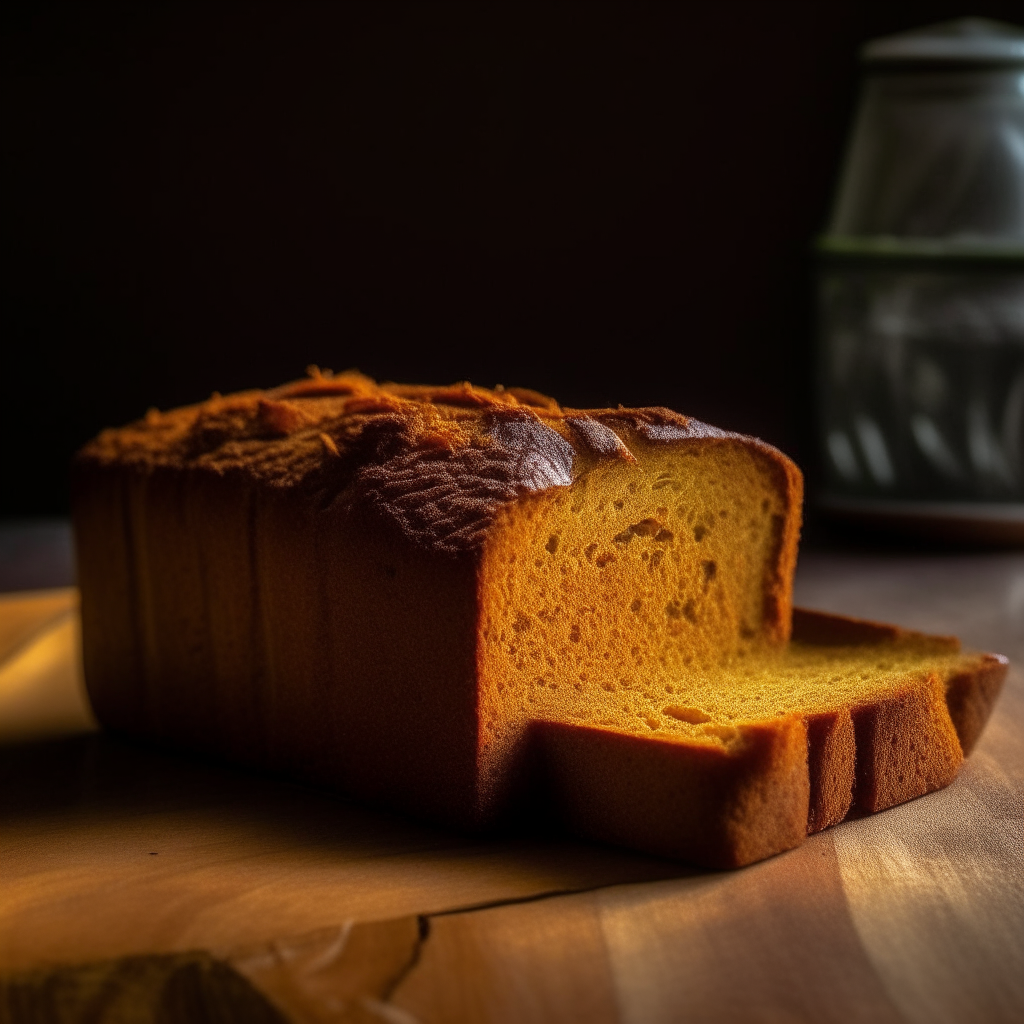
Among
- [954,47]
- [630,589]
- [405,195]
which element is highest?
[954,47]

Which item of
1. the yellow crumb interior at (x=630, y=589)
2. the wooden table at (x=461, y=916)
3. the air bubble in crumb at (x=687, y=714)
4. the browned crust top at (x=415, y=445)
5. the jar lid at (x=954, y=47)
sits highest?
the jar lid at (x=954, y=47)

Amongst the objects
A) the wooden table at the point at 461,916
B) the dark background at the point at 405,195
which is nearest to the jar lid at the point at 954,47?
the dark background at the point at 405,195

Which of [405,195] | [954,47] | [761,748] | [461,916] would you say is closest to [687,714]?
[761,748]

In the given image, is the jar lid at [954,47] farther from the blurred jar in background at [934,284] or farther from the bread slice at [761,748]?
the bread slice at [761,748]

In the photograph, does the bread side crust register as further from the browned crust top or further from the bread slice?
the browned crust top

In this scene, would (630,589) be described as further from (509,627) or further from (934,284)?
(934,284)
